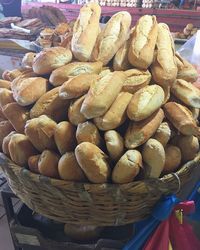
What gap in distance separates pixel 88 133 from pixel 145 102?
0.11m

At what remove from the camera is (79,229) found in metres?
0.68

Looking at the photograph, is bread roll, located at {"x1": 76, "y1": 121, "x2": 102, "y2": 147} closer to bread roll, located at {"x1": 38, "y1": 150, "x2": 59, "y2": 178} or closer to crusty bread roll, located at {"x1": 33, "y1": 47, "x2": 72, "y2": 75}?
bread roll, located at {"x1": 38, "y1": 150, "x2": 59, "y2": 178}

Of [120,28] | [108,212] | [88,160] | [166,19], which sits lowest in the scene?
[166,19]

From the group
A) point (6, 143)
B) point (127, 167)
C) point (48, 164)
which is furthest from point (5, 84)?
point (127, 167)

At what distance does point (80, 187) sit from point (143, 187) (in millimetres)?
104

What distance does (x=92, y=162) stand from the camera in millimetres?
505

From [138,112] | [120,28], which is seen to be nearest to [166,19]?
[120,28]

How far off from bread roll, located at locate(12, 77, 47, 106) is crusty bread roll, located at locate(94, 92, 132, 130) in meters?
0.14

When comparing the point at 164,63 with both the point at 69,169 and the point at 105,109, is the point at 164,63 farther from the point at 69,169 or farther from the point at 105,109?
the point at 69,169

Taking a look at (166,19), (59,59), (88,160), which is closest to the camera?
(88,160)

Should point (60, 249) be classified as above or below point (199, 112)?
below

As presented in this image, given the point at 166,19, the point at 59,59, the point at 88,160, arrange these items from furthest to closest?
the point at 166,19, the point at 59,59, the point at 88,160

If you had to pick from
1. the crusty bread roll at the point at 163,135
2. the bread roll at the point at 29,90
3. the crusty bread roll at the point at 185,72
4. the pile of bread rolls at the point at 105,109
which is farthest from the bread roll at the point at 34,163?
the crusty bread roll at the point at 185,72

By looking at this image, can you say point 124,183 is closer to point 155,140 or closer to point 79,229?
point 155,140
